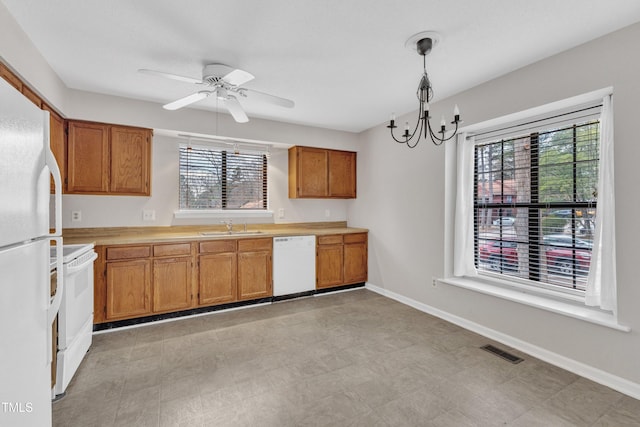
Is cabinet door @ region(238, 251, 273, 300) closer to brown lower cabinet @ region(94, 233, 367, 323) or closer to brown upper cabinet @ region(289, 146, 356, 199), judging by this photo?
brown lower cabinet @ region(94, 233, 367, 323)

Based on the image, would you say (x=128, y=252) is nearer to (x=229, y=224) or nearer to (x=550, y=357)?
(x=229, y=224)

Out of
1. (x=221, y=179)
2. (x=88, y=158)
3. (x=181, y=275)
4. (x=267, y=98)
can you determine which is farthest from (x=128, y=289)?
(x=267, y=98)

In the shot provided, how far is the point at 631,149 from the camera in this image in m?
2.03

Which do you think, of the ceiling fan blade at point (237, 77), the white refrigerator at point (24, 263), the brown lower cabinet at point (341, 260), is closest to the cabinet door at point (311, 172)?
the brown lower cabinet at point (341, 260)

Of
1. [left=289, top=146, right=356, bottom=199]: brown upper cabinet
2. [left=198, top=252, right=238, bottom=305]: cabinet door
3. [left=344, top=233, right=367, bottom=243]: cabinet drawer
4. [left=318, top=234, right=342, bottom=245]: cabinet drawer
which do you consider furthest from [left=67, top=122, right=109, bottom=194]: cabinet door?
[left=344, top=233, right=367, bottom=243]: cabinet drawer

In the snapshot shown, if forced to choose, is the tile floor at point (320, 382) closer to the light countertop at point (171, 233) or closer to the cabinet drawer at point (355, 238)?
the light countertop at point (171, 233)

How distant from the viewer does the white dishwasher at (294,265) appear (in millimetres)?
3973

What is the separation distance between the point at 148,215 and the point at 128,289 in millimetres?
993

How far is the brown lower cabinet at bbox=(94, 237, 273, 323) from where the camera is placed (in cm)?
303

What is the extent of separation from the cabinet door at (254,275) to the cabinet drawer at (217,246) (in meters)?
0.16

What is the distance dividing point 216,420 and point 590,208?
3.17 metres

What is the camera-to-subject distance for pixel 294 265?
4086mm

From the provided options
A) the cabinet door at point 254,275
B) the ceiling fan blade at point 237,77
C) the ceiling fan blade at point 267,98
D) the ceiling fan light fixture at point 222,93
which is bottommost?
the cabinet door at point 254,275

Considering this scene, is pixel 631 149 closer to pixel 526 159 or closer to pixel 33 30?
pixel 526 159
